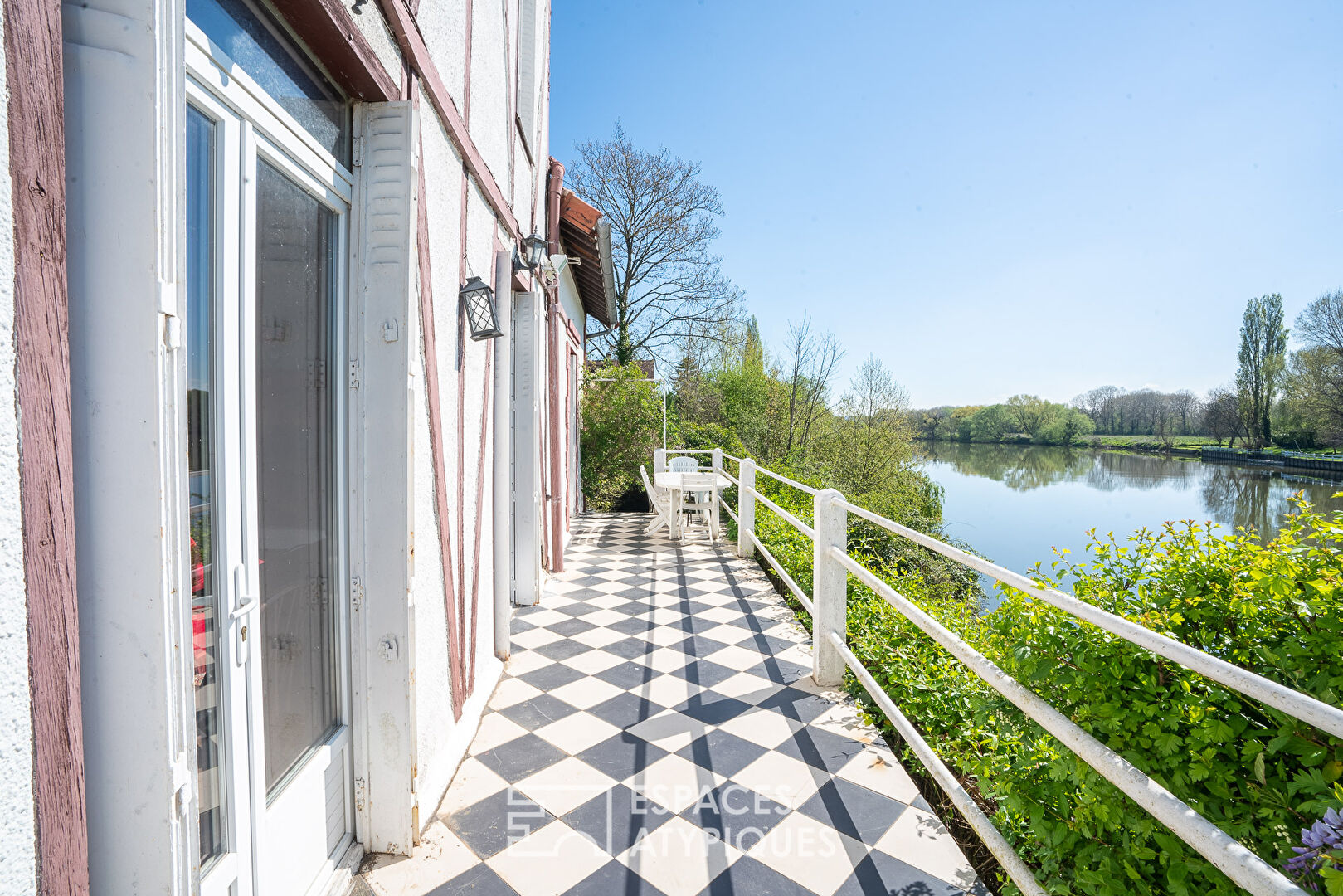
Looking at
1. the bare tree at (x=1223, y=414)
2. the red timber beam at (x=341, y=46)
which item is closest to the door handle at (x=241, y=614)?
the red timber beam at (x=341, y=46)

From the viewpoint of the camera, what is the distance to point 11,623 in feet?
2.13

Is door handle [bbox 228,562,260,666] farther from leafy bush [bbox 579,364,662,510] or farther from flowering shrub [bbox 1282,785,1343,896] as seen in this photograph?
leafy bush [bbox 579,364,662,510]

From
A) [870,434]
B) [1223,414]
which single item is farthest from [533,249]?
[1223,414]

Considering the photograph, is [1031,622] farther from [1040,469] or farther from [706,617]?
[1040,469]

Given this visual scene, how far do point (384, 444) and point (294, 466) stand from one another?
285mm

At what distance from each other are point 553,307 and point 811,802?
4.10 metres

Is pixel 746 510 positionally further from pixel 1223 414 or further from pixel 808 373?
pixel 1223 414

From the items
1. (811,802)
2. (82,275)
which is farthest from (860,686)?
(82,275)

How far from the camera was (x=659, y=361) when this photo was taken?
1628 cm

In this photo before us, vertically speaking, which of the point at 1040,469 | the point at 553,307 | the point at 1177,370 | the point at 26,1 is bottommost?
the point at 1040,469

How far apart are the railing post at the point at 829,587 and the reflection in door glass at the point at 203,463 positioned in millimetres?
2398

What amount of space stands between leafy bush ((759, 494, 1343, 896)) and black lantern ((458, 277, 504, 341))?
6.85ft

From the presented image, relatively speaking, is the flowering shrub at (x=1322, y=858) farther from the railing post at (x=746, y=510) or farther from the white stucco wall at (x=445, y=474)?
the railing post at (x=746, y=510)

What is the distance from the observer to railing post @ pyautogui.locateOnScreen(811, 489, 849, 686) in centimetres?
294
